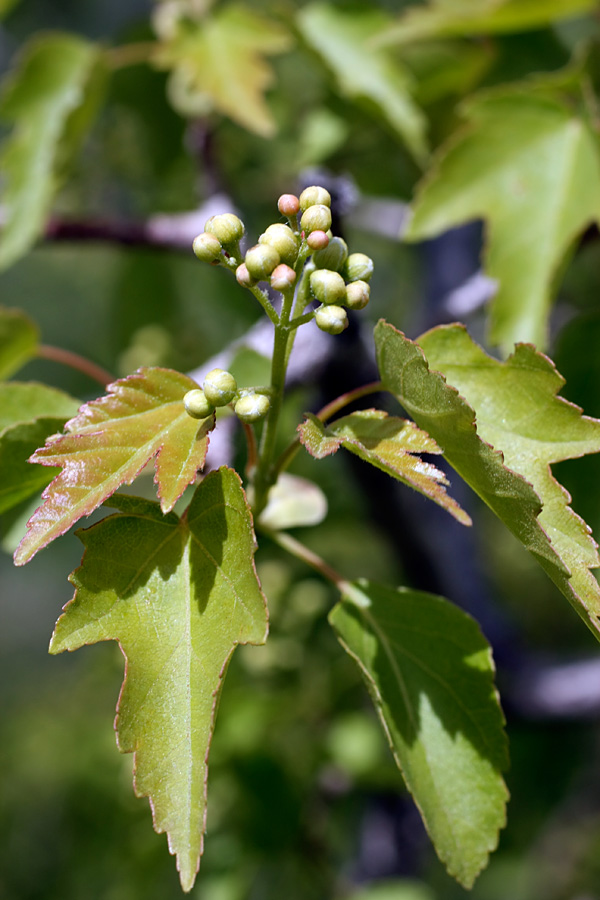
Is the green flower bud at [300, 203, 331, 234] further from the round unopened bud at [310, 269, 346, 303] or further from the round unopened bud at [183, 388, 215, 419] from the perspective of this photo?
the round unopened bud at [183, 388, 215, 419]

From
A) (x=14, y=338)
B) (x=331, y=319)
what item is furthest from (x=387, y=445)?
(x=14, y=338)

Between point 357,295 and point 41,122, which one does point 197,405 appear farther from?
point 41,122

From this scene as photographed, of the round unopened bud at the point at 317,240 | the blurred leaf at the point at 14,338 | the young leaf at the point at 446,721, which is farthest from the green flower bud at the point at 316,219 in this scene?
the blurred leaf at the point at 14,338

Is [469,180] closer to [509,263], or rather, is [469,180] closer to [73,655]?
[509,263]

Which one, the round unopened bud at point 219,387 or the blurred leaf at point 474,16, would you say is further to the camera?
the blurred leaf at point 474,16

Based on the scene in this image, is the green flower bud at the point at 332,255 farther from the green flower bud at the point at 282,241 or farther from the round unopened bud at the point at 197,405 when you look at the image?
the round unopened bud at the point at 197,405
